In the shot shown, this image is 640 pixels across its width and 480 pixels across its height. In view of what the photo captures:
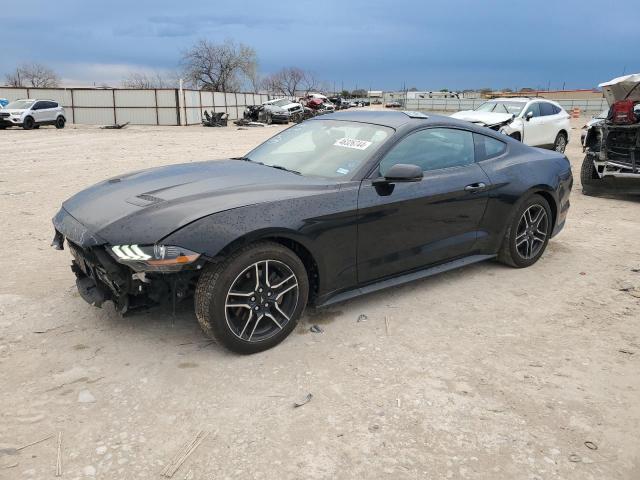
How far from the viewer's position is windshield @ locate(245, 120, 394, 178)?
3887mm

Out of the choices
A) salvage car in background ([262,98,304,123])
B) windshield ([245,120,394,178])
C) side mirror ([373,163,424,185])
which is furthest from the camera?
salvage car in background ([262,98,304,123])

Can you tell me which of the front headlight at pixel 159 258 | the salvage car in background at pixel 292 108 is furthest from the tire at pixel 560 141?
the salvage car in background at pixel 292 108

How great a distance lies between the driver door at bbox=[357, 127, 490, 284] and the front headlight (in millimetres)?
1263

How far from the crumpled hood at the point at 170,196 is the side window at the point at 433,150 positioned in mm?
666

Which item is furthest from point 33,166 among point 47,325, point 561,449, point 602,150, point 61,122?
point 61,122

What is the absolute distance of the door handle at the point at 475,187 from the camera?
4371 mm

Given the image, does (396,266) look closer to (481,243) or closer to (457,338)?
(457,338)

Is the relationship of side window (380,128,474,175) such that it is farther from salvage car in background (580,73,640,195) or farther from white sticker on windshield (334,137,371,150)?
salvage car in background (580,73,640,195)

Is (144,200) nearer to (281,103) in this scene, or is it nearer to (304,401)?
(304,401)

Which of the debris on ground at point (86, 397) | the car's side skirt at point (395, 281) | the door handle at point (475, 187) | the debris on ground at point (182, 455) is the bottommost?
the debris on ground at point (182, 455)

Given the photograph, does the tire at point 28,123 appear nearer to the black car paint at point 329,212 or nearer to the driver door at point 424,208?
the black car paint at point 329,212

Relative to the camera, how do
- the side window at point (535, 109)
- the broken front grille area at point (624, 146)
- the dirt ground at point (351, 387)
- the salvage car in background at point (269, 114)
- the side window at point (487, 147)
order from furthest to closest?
the salvage car in background at point (269, 114) → the side window at point (535, 109) → the broken front grille area at point (624, 146) → the side window at point (487, 147) → the dirt ground at point (351, 387)

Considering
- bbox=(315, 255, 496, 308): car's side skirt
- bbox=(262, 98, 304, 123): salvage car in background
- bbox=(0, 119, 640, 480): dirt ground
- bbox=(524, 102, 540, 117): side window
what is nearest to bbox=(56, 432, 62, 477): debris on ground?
bbox=(0, 119, 640, 480): dirt ground

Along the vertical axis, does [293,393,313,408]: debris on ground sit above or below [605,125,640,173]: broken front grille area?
below
